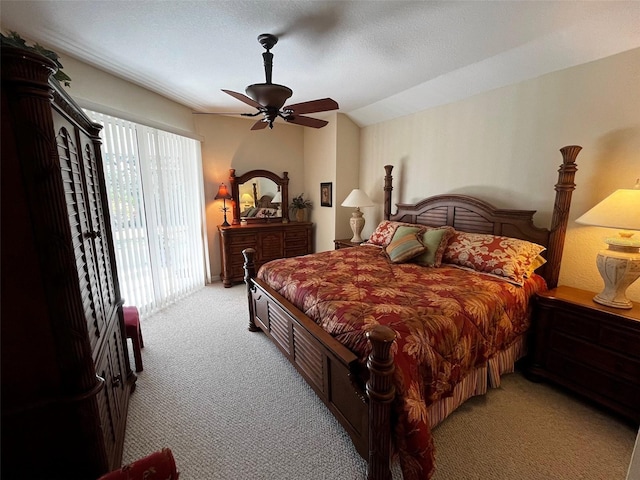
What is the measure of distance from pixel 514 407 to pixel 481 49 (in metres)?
2.83

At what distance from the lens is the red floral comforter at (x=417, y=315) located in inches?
52.7

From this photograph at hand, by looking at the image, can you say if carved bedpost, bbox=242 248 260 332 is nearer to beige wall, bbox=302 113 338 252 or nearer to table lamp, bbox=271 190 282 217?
beige wall, bbox=302 113 338 252

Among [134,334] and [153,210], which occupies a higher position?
[153,210]

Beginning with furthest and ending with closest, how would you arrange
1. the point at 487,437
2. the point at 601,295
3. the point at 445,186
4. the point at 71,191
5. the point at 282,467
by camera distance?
the point at 445,186 < the point at 601,295 < the point at 487,437 < the point at 282,467 < the point at 71,191

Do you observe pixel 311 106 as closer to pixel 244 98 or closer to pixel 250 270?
pixel 244 98

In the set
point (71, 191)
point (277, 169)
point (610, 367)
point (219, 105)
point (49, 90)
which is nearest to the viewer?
point (49, 90)

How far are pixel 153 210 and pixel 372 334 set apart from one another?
125 inches

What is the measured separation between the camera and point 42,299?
94 centimetres

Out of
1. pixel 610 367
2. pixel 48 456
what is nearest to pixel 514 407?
pixel 610 367

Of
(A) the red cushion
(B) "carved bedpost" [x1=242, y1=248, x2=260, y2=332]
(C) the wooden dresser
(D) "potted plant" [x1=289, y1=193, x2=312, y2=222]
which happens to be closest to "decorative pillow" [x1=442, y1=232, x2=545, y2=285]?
(B) "carved bedpost" [x1=242, y1=248, x2=260, y2=332]

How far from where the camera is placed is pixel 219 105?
12.5 feet

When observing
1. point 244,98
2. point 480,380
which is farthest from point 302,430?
point 244,98

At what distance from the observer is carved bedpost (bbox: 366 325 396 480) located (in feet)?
4.06

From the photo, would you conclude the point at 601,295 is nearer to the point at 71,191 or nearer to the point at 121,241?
the point at 71,191
